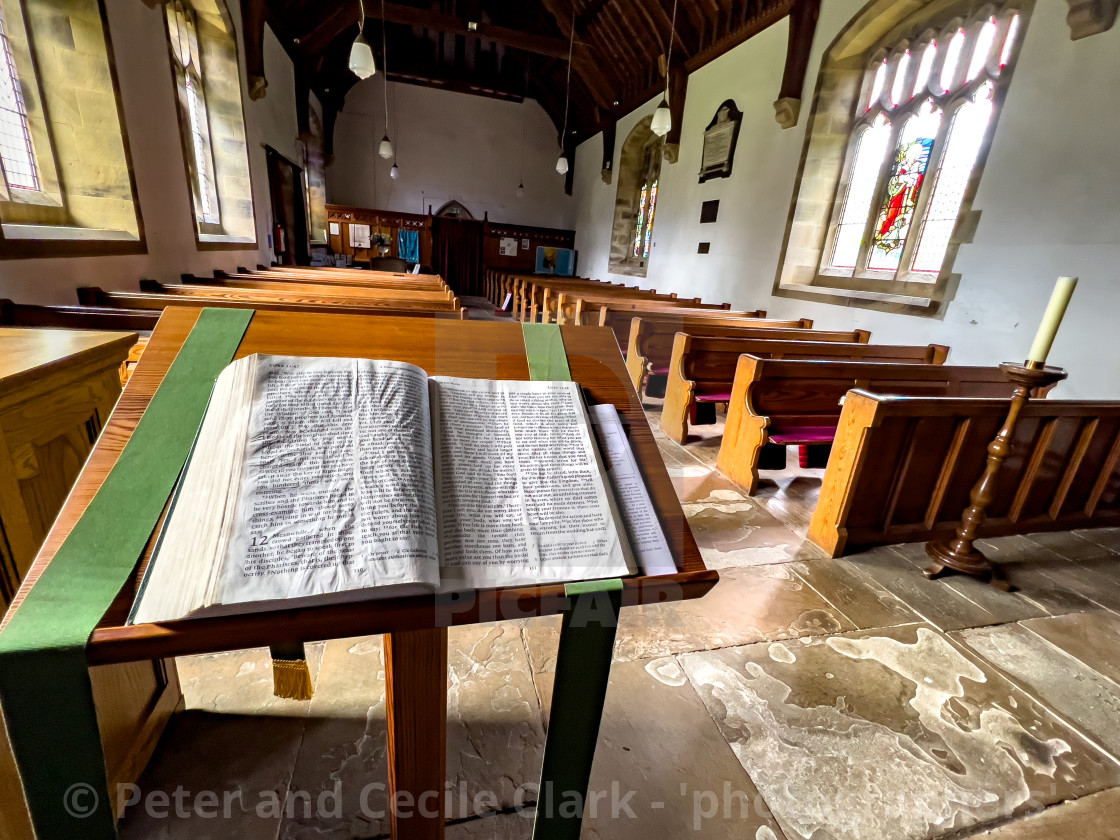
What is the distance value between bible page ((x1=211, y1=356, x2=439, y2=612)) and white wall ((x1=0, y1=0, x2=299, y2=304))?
3083mm

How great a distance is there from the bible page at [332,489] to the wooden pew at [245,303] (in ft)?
5.60

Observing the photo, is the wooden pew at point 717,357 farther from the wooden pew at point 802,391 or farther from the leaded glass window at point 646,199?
the leaded glass window at point 646,199

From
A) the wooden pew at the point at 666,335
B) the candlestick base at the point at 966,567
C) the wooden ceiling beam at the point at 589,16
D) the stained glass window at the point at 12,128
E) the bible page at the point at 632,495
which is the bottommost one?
the candlestick base at the point at 966,567

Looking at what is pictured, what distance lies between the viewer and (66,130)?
3.22 meters

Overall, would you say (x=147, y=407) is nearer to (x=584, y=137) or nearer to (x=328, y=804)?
(x=328, y=804)

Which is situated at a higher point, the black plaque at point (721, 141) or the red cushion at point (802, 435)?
the black plaque at point (721, 141)

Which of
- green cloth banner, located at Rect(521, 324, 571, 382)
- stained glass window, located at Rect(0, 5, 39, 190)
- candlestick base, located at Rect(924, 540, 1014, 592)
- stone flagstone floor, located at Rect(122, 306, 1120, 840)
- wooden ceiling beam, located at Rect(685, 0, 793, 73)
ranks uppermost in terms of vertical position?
wooden ceiling beam, located at Rect(685, 0, 793, 73)

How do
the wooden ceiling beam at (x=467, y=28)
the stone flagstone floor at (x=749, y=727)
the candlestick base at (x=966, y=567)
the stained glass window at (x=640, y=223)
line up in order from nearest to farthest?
the stone flagstone floor at (x=749, y=727) → the candlestick base at (x=966, y=567) → the wooden ceiling beam at (x=467, y=28) → the stained glass window at (x=640, y=223)

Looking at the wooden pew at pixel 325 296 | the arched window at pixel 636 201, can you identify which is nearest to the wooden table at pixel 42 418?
the wooden pew at pixel 325 296

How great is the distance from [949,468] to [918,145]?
13.3 feet

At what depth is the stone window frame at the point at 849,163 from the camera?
4.03m

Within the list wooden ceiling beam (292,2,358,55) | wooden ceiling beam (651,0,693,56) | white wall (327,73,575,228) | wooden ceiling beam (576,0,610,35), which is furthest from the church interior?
white wall (327,73,575,228)

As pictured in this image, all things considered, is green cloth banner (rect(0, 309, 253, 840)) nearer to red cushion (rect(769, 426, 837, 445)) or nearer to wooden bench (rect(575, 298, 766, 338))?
red cushion (rect(769, 426, 837, 445))

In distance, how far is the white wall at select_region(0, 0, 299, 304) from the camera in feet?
9.17
